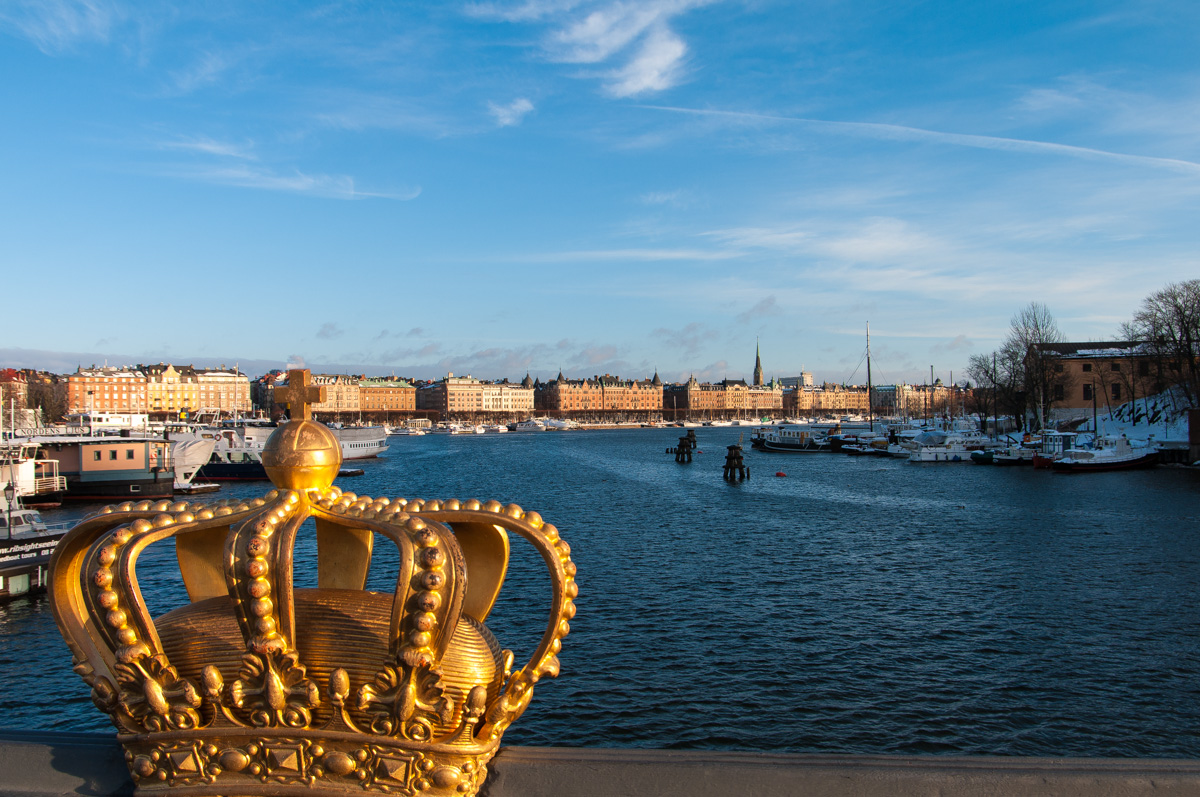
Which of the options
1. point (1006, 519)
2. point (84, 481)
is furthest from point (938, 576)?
point (84, 481)

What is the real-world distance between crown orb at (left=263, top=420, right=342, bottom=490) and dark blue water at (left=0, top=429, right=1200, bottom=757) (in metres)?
10.2

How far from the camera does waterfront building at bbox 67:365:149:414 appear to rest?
17150 cm

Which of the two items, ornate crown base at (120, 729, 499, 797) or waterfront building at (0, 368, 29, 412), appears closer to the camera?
ornate crown base at (120, 729, 499, 797)

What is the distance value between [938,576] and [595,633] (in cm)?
1171

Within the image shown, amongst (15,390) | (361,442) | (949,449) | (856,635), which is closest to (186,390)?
(15,390)

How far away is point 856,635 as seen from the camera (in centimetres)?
1791

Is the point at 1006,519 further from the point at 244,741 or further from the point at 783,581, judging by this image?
the point at 244,741

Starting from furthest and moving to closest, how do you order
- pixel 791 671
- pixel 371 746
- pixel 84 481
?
pixel 84 481 < pixel 791 671 < pixel 371 746

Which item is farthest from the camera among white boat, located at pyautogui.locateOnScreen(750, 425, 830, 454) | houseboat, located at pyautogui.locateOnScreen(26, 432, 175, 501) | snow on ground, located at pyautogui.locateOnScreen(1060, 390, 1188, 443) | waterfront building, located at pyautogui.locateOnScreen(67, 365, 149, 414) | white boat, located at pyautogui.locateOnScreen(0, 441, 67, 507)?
waterfront building, located at pyautogui.locateOnScreen(67, 365, 149, 414)

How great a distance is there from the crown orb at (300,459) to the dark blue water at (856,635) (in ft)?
33.5

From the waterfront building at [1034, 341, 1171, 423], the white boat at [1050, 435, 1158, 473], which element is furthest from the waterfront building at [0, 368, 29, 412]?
the waterfront building at [1034, 341, 1171, 423]

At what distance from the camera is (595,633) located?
18234 millimetres

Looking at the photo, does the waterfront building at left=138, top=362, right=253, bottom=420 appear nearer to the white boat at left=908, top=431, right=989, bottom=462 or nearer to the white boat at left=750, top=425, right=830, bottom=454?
the white boat at left=750, top=425, right=830, bottom=454

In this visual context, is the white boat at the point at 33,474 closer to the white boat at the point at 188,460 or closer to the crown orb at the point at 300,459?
the white boat at the point at 188,460
